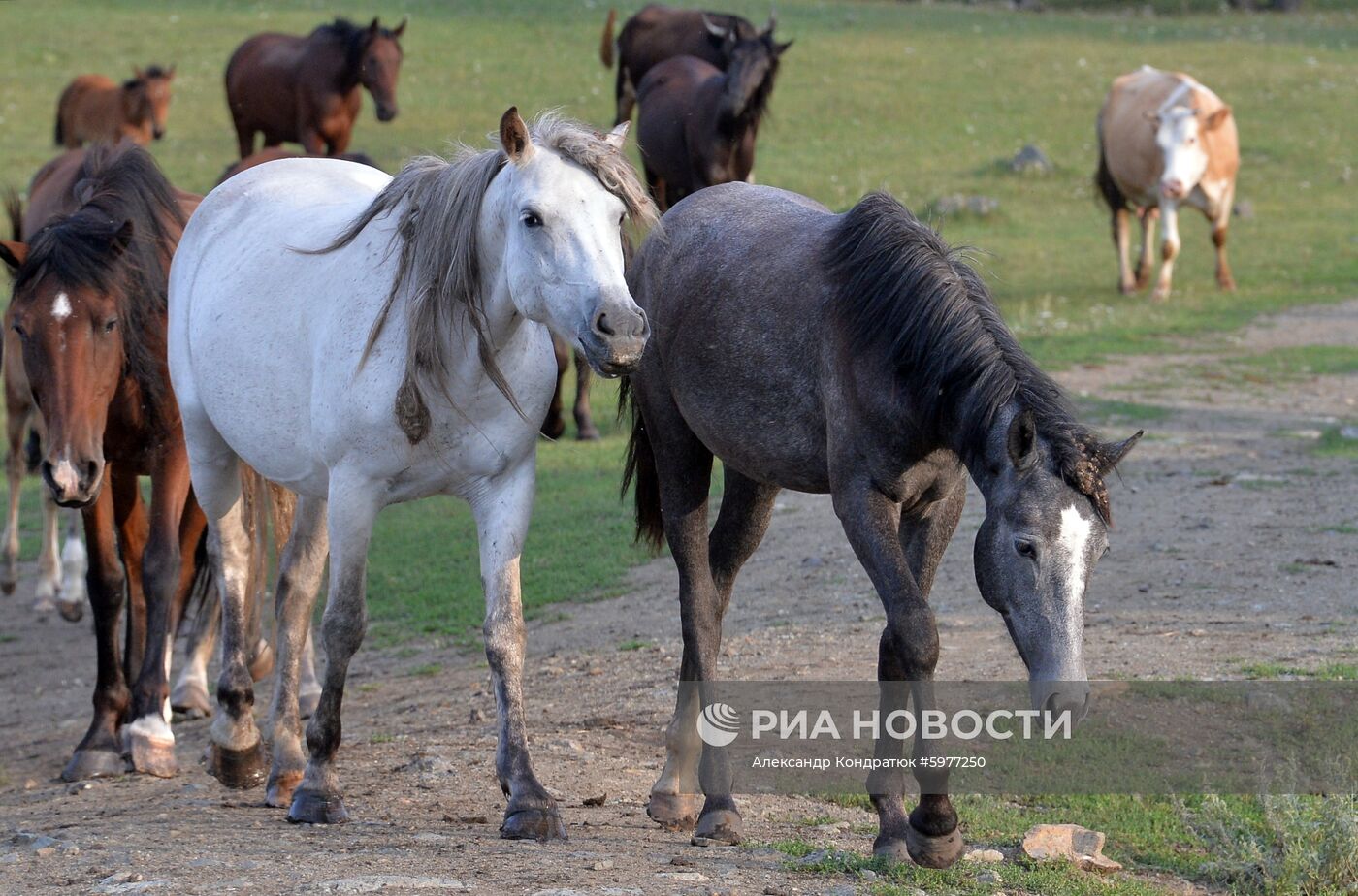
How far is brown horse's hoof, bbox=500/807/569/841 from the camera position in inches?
177

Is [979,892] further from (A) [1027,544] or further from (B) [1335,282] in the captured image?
(B) [1335,282]

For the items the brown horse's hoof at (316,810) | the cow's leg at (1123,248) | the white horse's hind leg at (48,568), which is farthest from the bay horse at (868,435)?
the cow's leg at (1123,248)

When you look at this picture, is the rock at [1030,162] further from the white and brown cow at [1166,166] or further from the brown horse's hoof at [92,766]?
the brown horse's hoof at [92,766]

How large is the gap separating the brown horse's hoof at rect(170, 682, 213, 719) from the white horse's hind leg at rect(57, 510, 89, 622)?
210 centimetres

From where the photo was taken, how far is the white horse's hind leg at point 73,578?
29.5ft

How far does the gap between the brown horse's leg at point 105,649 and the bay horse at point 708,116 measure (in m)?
6.06

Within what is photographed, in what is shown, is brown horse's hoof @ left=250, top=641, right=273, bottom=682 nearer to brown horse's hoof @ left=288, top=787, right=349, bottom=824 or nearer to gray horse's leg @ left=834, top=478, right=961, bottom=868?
brown horse's hoof @ left=288, top=787, right=349, bottom=824

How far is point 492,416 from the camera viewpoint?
476 centimetres

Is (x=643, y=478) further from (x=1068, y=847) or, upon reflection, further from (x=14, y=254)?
(x=14, y=254)

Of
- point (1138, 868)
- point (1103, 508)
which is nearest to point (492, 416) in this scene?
point (1103, 508)

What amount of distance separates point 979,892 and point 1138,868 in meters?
0.75

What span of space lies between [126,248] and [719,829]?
3.29 m

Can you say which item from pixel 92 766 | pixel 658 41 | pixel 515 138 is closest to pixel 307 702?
pixel 92 766

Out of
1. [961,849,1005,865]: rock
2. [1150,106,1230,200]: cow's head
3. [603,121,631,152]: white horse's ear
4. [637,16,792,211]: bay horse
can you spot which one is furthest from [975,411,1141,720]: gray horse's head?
[1150,106,1230,200]: cow's head
